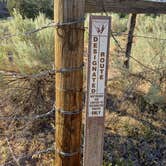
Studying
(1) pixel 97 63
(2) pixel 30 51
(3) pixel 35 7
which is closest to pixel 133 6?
(1) pixel 97 63

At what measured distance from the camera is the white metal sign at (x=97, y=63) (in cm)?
178

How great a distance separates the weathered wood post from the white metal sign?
111 mm

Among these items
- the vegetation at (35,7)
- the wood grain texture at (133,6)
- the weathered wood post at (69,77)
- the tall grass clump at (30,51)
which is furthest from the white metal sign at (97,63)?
the vegetation at (35,7)

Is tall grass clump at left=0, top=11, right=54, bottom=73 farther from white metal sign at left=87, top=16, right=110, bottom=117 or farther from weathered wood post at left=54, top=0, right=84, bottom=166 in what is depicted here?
white metal sign at left=87, top=16, right=110, bottom=117

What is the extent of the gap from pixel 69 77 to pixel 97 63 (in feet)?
0.68

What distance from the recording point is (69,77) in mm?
1922

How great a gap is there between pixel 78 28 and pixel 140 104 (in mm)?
2787

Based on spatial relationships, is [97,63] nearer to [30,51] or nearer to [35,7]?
[30,51]

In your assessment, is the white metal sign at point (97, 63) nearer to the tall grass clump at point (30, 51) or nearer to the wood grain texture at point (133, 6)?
the wood grain texture at point (133, 6)

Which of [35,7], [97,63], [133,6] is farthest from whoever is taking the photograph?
[35,7]

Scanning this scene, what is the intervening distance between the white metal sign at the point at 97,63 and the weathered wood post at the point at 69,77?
0.11m

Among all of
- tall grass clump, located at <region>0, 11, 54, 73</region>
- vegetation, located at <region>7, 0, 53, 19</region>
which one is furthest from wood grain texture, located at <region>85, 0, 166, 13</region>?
vegetation, located at <region>7, 0, 53, 19</region>

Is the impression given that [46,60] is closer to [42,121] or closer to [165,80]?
[42,121]

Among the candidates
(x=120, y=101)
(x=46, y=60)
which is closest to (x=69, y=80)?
(x=46, y=60)
